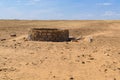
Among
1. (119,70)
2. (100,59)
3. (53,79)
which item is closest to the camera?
(53,79)

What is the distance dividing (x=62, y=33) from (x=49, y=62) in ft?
23.5

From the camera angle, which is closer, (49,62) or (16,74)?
(16,74)

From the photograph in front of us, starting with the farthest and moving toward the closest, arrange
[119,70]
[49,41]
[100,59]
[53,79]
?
1. [49,41]
2. [100,59]
3. [119,70]
4. [53,79]

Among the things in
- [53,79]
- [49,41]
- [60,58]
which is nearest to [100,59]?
[60,58]

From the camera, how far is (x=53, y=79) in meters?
7.08

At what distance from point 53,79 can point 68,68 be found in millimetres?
1263

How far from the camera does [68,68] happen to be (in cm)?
827

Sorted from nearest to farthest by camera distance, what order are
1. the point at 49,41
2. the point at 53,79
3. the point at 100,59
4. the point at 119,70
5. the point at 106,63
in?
the point at 53,79 < the point at 119,70 < the point at 106,63 < the point at 100,59 < the point at 49,41

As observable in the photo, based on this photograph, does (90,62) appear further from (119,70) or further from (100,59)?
(119,70)

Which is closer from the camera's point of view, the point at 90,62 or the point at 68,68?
the point at 68,68

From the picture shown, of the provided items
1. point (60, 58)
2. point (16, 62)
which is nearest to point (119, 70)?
point (60, 58)

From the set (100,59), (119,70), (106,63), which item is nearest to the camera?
(119,70)

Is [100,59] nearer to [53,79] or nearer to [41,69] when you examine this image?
[41,69]

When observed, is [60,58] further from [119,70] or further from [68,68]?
[119,70]
